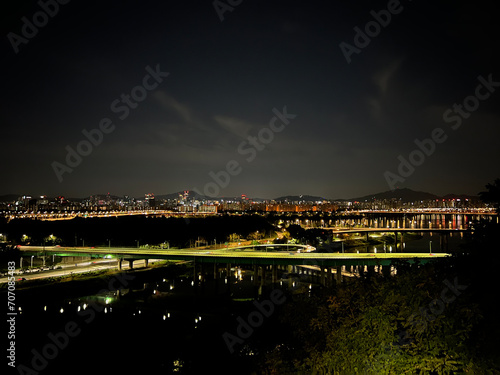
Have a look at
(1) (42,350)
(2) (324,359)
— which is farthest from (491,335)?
(1) (42,350)

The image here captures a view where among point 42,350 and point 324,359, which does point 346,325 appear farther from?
point 42,350

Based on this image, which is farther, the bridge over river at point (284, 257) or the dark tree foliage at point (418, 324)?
the bridge over river at point (284, 257)
